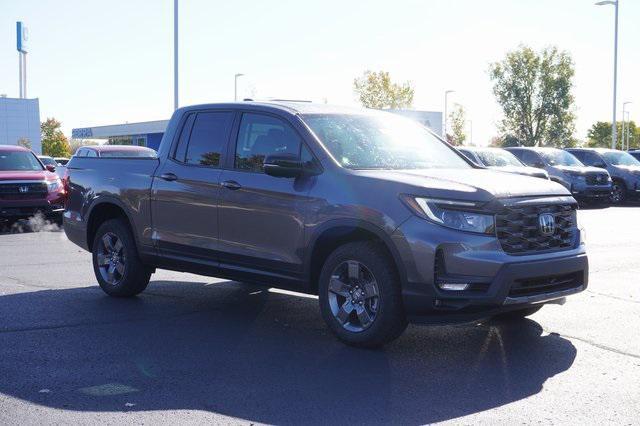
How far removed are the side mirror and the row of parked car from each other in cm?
1460

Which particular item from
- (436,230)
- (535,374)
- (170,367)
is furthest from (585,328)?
(170,367)

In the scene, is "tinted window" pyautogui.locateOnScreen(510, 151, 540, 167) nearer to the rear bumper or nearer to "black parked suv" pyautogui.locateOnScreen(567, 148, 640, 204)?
"black parked suv" pyautogui.locateOnScreen(567, 148, 640, 204)

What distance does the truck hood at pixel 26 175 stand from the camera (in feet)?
54.9

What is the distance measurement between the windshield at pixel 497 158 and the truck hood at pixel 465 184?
48.2 ft

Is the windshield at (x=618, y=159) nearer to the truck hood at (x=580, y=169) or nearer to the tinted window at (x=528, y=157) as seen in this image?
the truck hood at (x=580, y=169)

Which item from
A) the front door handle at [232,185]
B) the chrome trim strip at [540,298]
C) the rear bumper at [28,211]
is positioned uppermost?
the front door handle at [232,185]

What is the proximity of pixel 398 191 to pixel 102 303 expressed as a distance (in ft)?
12.1

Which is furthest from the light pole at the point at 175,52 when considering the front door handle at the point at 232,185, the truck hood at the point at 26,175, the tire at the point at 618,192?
the front door handle at the point at 232,185

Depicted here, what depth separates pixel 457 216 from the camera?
574cm

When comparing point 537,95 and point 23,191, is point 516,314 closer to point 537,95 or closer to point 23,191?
point 23,191

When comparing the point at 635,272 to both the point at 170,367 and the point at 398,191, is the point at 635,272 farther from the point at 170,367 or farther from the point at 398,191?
the point at 170,367

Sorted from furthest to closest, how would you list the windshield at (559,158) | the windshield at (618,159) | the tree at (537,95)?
the tree at (537,95) < the windshield at (618,159) < the windshield at (559,158)

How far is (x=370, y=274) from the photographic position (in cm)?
612

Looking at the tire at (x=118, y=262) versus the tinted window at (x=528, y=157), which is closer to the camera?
the tire at (x=118, y=262)
